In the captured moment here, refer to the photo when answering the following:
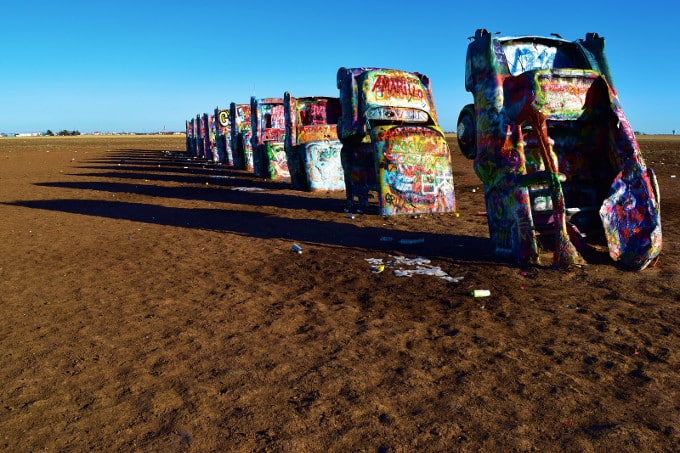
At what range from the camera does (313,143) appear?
11.6 m

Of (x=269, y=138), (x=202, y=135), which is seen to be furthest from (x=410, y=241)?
(x=202, y=135)

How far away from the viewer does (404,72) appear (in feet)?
28.8

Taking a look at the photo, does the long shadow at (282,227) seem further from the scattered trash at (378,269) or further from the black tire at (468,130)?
the black tire at (468,130)

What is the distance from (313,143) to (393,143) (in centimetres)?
426

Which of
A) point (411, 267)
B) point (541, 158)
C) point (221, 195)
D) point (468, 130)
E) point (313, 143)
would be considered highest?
point (313, 143)

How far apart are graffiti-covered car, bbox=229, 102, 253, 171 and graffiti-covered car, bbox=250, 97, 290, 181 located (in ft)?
7.89

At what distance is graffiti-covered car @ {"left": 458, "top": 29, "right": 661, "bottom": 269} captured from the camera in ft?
15.5

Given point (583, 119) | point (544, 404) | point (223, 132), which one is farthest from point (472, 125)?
point (223, 132)

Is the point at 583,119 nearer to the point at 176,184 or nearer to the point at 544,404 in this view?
the point at 544,404

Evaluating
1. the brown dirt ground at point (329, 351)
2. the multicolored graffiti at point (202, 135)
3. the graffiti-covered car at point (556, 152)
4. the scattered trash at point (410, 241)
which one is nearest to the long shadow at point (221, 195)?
the scattered trash at point (410, 241)

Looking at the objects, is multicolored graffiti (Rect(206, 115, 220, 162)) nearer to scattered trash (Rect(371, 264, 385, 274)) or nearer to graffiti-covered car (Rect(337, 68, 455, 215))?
graffiti-covered car (Rect(337, 68, 455, 215))

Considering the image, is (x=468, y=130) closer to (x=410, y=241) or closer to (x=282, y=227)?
(x=410, y=241)

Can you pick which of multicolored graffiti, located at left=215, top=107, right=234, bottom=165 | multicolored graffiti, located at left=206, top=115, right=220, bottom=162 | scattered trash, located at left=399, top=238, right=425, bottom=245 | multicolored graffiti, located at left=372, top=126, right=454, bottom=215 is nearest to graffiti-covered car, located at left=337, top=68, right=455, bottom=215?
multicolored graffiti, located at left=372, top=126, right=454, bottom=215

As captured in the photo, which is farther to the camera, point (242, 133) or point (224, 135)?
point (224, 135)
